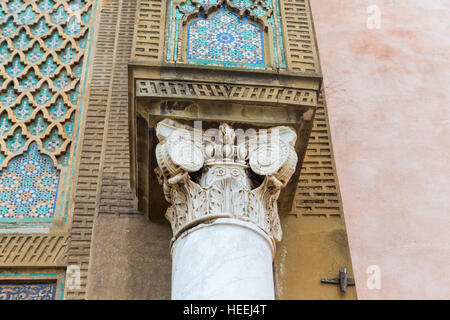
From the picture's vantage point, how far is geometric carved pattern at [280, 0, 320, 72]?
3727mm

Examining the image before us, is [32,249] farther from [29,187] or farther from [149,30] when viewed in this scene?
[149,30]

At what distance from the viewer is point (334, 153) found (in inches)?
185

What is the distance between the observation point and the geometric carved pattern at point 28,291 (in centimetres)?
389

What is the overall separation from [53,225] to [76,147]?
0.59 meters

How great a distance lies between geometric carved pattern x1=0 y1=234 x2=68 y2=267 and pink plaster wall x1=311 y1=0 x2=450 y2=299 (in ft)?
5.68

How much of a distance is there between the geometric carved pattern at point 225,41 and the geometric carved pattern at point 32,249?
1.31 metres

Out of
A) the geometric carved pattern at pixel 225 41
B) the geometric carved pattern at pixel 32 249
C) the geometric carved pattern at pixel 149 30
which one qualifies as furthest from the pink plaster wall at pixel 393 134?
the geometric carved pattern at pixel 32 249

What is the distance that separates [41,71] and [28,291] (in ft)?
5.47

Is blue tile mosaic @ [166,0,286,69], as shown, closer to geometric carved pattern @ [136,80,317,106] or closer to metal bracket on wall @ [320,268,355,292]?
geometric carved pattern @ [136,80,317,106]

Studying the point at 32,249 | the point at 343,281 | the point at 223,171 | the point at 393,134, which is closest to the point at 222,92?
the point at 223,171

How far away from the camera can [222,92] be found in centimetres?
354

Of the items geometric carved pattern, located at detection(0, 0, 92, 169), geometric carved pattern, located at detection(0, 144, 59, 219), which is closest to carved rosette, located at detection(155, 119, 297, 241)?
geometric carved pattern, located at detection(0, 144, 59, 219)

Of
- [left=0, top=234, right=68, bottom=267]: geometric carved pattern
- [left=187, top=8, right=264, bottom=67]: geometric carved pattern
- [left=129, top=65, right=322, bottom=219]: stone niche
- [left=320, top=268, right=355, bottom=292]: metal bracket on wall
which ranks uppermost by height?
[left=187, top=8, right=264, bottom=67]: geometric carved pattern

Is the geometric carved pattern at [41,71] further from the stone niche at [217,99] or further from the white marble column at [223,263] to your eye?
the white marble column at [223,263]
